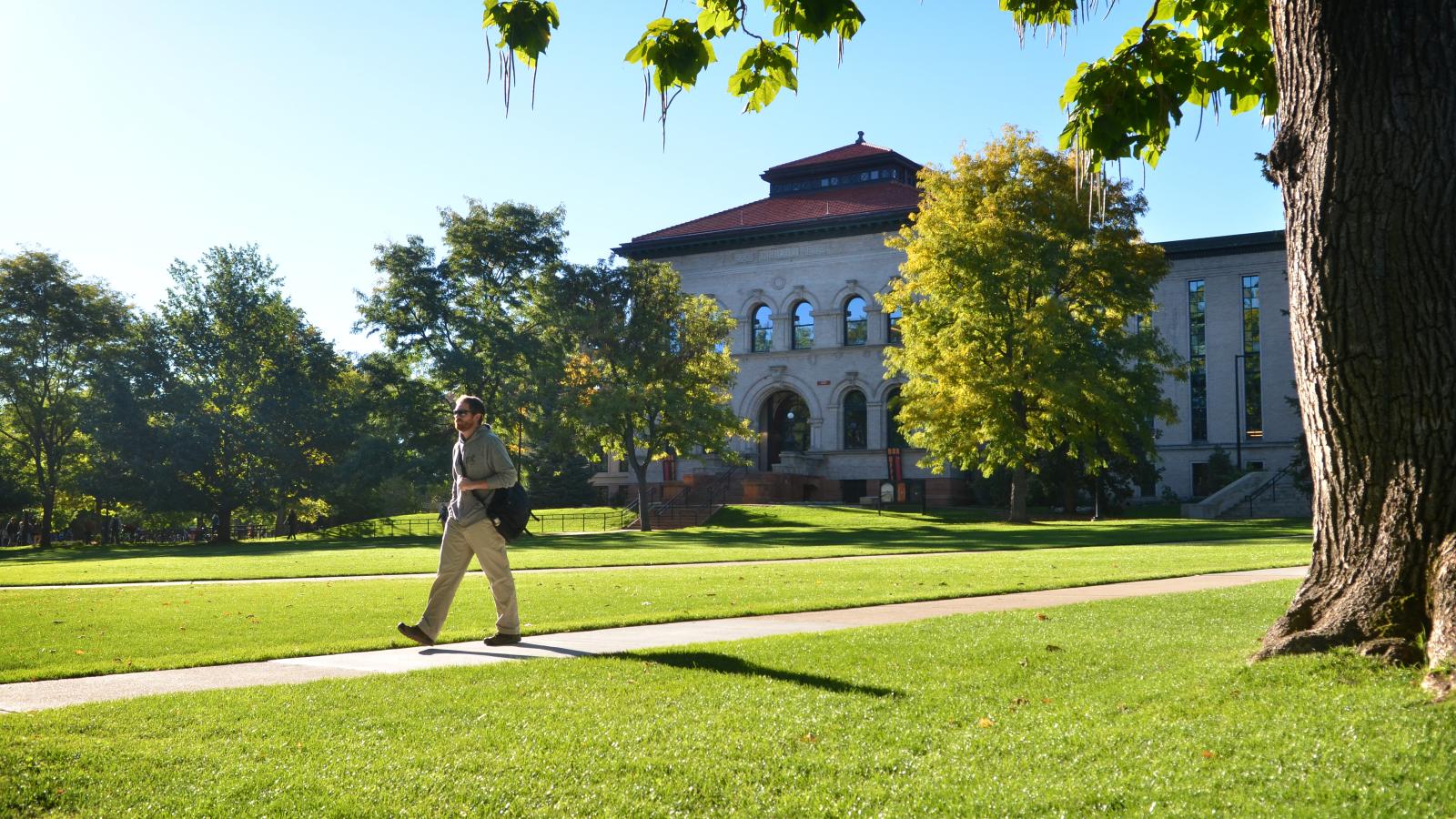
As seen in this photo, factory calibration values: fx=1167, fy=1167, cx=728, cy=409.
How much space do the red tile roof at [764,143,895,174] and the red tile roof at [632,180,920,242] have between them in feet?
2.96

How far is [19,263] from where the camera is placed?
48000 millimetres

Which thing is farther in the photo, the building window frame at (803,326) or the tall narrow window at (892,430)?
the building window frame at (803,326)

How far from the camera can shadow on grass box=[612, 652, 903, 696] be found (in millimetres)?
6672

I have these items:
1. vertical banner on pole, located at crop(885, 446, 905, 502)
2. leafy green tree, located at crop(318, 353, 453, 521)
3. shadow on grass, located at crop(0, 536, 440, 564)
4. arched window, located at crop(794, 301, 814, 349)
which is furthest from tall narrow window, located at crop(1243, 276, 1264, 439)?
shadow on grass, located at crop(0, 536, 440, 564)

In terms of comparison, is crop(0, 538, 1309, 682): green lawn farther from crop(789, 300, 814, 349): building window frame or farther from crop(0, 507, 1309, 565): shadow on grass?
crop(789, 300, 814, 349): building window frame

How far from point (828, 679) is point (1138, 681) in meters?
1.76

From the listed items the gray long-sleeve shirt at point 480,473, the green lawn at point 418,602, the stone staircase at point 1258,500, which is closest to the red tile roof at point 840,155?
the stone staircase at point 1258,500

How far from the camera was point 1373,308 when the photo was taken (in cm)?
618

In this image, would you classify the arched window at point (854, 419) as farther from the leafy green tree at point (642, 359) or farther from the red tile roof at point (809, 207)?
the leafy green tree at point (642, 359)

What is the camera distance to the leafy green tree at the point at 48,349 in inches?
1882

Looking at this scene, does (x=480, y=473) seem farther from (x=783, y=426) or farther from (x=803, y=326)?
(x=783, y=426)

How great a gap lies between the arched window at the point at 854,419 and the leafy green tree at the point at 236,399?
76.0ft

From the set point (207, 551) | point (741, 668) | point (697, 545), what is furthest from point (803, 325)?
point (741, 668)

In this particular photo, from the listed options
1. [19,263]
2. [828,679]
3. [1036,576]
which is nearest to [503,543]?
[828,679]
